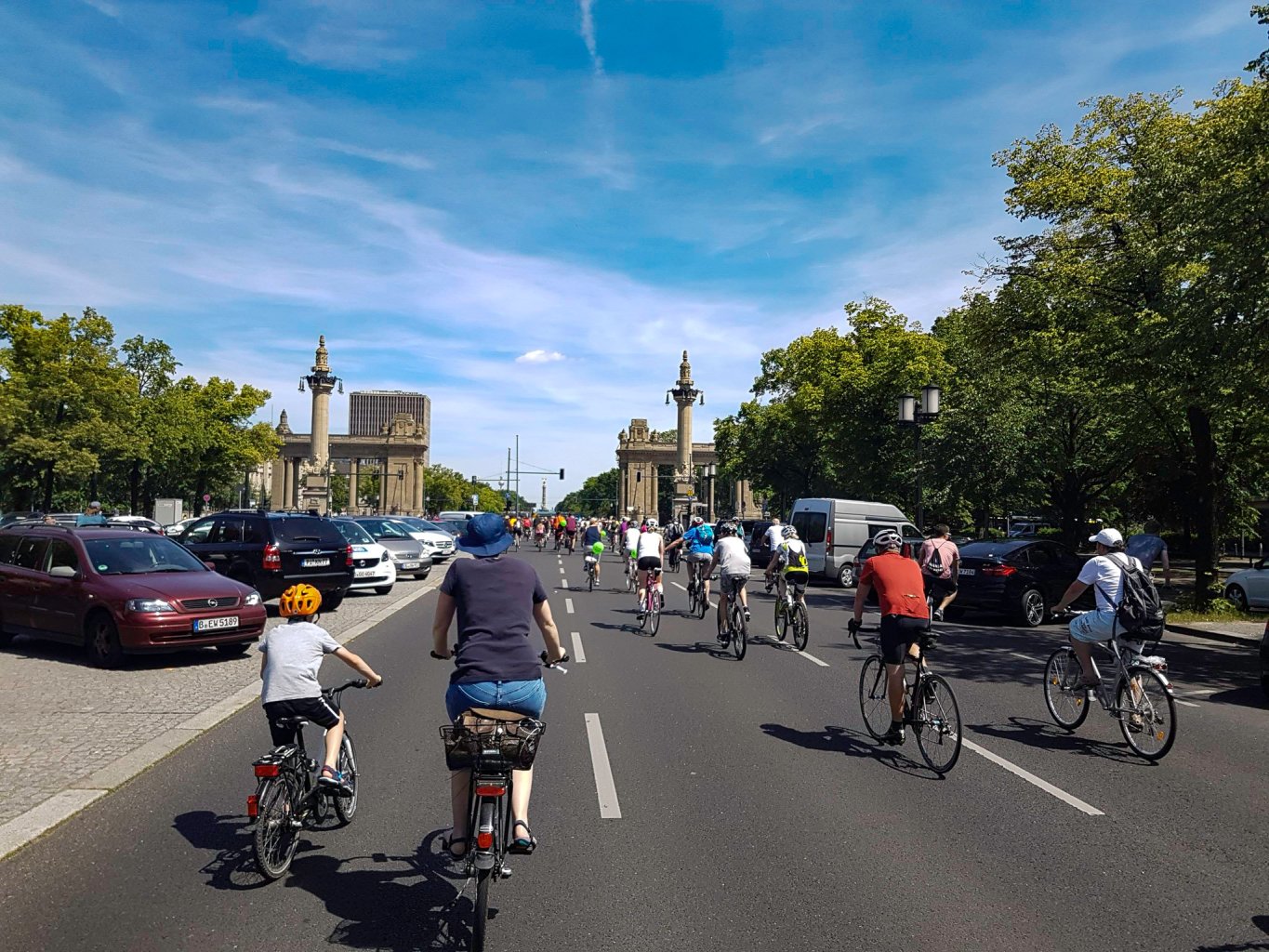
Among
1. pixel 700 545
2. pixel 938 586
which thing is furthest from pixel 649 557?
pixel 938 586

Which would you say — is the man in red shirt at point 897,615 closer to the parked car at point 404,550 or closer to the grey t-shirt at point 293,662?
the grey t-shirt at point 293,662

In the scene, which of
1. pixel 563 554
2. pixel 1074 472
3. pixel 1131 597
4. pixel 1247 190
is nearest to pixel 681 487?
pixel 563 554

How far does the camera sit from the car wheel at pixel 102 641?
11.2m

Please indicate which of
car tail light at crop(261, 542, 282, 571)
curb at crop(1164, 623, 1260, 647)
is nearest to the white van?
curb at crop(1164, 623, 1260, 647)

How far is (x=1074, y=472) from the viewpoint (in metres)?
32.4

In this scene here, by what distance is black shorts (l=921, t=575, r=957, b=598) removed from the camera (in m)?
15.6

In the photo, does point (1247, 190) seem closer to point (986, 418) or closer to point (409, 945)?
point (409, 945)

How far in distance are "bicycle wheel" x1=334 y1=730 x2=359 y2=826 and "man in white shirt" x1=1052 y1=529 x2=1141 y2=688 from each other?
5.52 meters

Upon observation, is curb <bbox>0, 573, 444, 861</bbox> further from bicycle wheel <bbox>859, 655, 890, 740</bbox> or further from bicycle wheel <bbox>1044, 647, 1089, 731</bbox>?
bicycle wheel <bbox>1044, 647, 1089, 731</bbox>

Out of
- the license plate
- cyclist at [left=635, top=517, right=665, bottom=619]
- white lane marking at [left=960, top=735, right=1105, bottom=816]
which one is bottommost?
white lane marking at [left=960, top=735, right=1105, bottom=816]

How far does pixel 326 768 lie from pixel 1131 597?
611cm

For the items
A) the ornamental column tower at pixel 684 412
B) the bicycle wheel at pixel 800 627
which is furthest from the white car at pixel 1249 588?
the ornamental column tower at pixel 684 412

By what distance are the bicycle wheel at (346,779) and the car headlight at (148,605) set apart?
20.9 feet

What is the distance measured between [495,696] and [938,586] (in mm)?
13592
